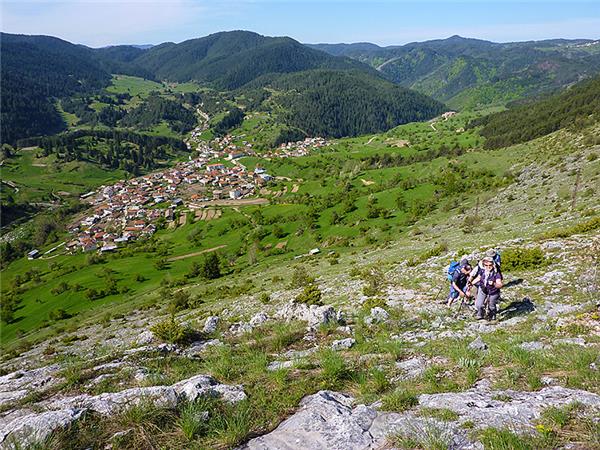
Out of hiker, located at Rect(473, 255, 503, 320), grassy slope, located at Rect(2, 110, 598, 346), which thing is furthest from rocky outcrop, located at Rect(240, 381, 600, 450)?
grassy slope, located at Rect(2, 110, 598, 346)

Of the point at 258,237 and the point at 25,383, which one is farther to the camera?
the point at 258,237

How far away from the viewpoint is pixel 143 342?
13.9 meters

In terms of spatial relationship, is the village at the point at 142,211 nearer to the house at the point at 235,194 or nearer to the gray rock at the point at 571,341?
the house at the point at 235,194

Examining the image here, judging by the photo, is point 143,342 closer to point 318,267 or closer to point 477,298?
point 477,298

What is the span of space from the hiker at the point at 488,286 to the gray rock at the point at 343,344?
5.62 m

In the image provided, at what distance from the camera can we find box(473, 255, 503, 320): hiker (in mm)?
13044

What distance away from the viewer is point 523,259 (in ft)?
62.5

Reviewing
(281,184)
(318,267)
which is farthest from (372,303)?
(281,184)

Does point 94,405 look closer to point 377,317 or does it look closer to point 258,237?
point 377,317

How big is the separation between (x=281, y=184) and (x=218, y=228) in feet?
198

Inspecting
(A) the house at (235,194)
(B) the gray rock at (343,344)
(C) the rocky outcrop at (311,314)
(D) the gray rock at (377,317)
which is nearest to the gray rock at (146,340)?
(C) the rocky outcrop at (311,314)

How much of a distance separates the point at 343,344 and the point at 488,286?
621 centimetres

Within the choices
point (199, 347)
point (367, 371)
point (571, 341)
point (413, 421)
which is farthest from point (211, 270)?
point (413, 421)

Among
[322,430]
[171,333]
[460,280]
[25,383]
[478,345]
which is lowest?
[171,333]
